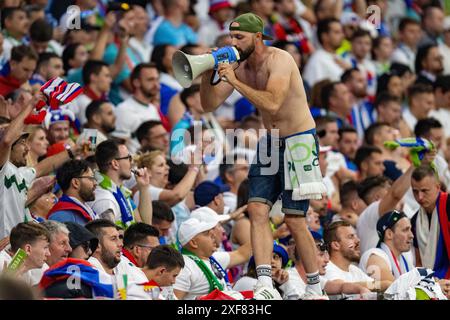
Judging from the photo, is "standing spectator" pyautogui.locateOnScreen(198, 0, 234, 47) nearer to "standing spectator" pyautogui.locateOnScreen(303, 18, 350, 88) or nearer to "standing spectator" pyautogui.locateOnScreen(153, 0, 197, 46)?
"standing spectator" pyautogui.locateOnScreen(153, 0, 197, 46)

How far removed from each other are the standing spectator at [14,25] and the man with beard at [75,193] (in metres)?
3.56

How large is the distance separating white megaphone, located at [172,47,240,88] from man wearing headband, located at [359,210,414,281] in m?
2.71

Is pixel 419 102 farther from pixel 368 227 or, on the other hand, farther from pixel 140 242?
pixel 140 242

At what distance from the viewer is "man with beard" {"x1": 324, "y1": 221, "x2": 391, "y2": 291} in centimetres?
1041

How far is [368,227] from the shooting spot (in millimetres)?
11562

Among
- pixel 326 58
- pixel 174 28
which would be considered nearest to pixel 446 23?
pixel 326 58

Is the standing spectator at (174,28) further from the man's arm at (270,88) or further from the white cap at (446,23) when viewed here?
the man's arm at (270,88)

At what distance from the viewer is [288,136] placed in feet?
30.4

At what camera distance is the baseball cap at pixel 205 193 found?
11.4 metres

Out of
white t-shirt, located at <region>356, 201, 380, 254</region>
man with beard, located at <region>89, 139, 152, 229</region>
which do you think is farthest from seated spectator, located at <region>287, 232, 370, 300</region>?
man with beard, located at <region>89, 139, 152, 229</region>

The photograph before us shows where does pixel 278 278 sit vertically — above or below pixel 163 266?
below

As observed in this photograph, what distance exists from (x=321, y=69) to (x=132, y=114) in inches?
153

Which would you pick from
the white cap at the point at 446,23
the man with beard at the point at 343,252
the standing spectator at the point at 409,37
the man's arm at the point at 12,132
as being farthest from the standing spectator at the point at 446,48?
the man's arm at the point at 12,132
